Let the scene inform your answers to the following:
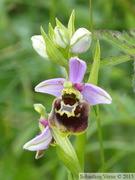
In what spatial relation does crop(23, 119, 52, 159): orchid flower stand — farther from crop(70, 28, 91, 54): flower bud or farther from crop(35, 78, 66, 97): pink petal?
crop(70, 28, 91, 54): flower bud

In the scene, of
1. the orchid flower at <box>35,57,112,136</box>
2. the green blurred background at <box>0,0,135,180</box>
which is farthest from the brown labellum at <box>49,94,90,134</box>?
the green blurred background at <box>0,0,135,180</box>

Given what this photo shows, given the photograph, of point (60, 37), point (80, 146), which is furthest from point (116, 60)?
point (80, 146)

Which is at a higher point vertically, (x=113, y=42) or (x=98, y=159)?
(x=113, y=42)

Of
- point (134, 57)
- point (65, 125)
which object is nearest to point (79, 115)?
point (65, 125)

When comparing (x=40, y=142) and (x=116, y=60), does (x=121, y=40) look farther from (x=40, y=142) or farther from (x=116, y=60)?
(x=40, y=142)

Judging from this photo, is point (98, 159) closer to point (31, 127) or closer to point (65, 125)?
point (31, 127)

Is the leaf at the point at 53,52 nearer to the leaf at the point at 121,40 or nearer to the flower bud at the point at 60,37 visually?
the flower bud at the point at 60,37
